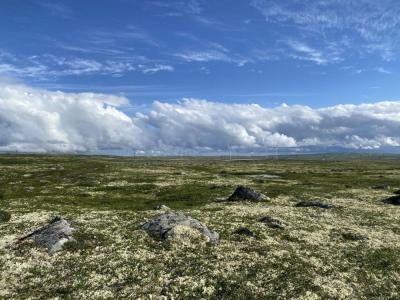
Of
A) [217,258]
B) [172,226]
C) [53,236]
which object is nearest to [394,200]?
[172,226]

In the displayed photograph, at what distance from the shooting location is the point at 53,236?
3819 cm

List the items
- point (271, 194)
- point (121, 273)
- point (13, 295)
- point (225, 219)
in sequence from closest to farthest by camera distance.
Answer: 1. point (13, 295)
2. point (121, 273)
3. point (225, 219)
4. point (271, 194)

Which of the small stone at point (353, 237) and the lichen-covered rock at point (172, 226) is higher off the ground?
the lichen-covered rock at point (172, 226)

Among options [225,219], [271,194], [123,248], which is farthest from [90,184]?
[123,248]

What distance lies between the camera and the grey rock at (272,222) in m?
46.6

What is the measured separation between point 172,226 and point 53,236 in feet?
35.7

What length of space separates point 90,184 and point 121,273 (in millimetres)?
65857

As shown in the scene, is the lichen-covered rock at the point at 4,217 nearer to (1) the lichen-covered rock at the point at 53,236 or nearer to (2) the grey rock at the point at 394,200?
(1) the lichen-covered rock at the point at 53,236

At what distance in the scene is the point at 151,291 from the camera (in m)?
28.7

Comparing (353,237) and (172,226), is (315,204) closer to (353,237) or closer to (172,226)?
(353,237)

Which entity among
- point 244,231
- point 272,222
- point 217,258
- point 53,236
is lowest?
point 217,258

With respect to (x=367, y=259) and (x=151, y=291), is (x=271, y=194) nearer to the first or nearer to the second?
(x=367, y=259)

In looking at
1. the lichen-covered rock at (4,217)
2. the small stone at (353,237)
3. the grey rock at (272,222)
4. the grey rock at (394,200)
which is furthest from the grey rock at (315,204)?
the lichen-covered rock at (4,217)

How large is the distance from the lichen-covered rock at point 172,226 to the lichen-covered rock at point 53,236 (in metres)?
7.76
